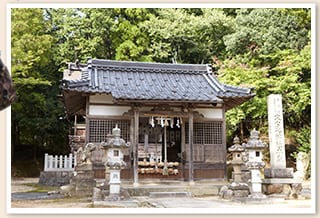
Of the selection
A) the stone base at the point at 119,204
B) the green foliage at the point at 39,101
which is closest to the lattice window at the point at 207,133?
the stone base at the point at 119,204

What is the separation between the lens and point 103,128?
24.1 feet

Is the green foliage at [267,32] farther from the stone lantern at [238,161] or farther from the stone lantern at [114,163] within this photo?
the stone lantern at [114,163]

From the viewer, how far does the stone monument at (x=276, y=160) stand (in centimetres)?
616

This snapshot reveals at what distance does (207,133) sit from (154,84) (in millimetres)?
1530

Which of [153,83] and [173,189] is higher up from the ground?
[153,83]

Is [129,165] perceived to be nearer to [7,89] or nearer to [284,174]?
[284,174]

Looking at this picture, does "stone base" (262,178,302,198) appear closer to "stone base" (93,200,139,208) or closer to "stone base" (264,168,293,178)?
"stone base" (264,168,293,178)

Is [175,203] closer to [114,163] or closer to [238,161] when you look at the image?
[114,163]

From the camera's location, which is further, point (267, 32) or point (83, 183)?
point (267, 32)

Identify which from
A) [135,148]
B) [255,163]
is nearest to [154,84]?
[135,148]

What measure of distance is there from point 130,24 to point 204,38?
268cm

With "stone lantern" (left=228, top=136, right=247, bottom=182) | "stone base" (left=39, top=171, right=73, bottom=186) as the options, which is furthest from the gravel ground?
"stone base" (left=39, top=171, right=73, bottom=186)
